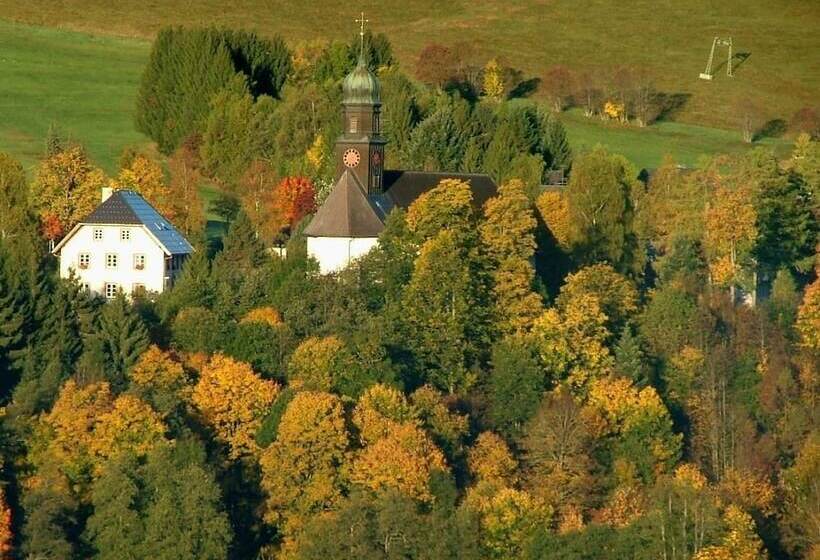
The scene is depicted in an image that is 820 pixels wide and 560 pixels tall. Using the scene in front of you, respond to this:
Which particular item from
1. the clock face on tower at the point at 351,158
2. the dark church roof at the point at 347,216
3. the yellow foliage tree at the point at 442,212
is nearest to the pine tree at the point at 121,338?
the dark church roof at the point at 347,216

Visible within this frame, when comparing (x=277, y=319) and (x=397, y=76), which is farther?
(x=397, y=76)

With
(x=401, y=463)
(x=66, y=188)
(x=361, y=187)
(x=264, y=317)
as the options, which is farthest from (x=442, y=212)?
(x=66, y=188)

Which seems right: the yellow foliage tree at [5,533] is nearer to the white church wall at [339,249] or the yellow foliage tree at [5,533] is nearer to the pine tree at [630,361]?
the white church wall at [339,249]

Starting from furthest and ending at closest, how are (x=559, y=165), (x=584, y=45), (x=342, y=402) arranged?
(x=584, y=45) < (x=559, y=165) < (x=342, y=402)

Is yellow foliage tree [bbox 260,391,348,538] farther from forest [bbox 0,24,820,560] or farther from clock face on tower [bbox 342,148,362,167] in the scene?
clock face on tower [bbox 342,148,362,167]

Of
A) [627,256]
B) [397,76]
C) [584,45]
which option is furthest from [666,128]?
[627,256]

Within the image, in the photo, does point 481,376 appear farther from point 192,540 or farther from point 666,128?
point 666,128

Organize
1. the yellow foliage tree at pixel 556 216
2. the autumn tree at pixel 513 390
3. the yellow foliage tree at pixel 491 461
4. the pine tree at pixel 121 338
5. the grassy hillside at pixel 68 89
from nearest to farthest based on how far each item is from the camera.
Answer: the yellow foliage tree at pixel 491 461
the pine tree at pixel 121 338
the autumn tree at pixel 513 390
the yellow foliage tree at pixel 556 216
the grassy hillside at pixel 68 89

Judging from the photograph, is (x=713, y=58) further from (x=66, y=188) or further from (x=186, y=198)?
(x=66, y=188)
